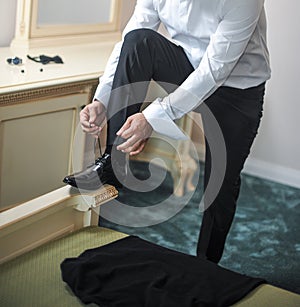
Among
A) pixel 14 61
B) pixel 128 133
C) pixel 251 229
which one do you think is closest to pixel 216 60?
pixel 128 133

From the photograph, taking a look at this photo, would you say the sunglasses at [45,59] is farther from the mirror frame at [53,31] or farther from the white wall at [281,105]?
the white wall at [281,105]

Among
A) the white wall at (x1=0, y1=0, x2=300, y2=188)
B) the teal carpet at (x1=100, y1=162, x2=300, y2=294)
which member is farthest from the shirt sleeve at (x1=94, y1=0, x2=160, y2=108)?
the white wall at (x1=0, y1=0, x2=300, y2=188)

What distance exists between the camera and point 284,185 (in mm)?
3490

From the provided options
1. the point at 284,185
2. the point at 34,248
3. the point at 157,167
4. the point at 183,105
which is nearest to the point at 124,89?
the point at 183,105

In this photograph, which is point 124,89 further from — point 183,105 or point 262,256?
point 262,256

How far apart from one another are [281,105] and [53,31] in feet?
→ 4.02

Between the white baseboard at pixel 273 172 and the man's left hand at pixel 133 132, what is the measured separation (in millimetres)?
1824

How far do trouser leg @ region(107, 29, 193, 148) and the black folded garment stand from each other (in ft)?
1.10

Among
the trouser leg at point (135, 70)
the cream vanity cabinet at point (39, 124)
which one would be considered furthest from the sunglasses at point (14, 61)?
the trouser leg at point (135, 70)

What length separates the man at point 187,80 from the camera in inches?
74.4

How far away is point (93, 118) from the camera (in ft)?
6.48

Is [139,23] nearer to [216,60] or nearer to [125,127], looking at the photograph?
[216,60]

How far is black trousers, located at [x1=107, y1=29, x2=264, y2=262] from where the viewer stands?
1898 millimetres

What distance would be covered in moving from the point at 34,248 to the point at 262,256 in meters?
1.16
